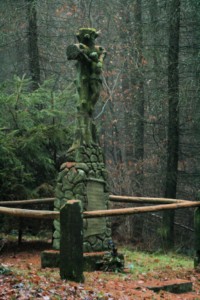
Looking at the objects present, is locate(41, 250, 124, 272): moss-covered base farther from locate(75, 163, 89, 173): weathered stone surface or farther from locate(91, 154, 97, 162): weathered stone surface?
locate(91, 154, 97, 162): weathered stone surface

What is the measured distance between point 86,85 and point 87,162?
1.58 meters

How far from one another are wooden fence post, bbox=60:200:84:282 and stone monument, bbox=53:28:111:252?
2.52 m

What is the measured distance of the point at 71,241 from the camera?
7250mm

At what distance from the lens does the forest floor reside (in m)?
6.21

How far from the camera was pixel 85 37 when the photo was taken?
34.2 ft

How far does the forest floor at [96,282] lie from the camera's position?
6.21 m

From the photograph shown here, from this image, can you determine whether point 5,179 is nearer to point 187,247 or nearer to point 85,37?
point 85,37

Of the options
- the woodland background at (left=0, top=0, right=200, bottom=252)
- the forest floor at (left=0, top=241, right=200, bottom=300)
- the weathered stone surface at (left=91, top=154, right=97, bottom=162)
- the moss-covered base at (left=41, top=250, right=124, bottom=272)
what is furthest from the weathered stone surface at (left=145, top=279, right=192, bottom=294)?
the woodland background at (left=0, top=0, right=200, bottom=252)

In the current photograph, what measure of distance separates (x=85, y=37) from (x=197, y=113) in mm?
7576

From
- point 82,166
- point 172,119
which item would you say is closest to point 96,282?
point 82,166

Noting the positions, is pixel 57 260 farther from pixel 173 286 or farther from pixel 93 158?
pixel 173 286

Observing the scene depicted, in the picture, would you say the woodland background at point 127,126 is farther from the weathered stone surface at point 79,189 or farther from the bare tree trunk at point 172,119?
the weathered stone surface at point 79,189

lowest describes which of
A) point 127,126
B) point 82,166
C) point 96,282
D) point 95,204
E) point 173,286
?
point 173,286

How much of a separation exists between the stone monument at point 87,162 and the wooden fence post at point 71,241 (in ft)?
8.25
